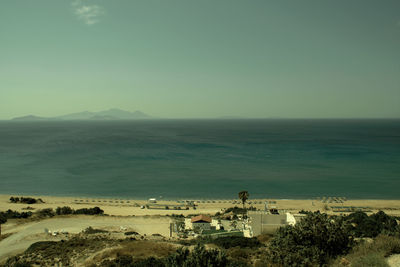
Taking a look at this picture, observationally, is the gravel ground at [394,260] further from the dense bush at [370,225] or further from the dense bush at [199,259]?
the dense bush at [370,225]

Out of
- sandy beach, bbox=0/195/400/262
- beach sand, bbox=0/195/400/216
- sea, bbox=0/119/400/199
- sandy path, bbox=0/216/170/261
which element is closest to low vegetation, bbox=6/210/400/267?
sandy path, bbox=0/216/170/261

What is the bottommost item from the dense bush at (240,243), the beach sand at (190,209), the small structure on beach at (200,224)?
the beach sand at (190,209)

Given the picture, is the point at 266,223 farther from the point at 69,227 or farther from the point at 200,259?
the point at 69,227

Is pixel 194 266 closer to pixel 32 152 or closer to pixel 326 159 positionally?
pixel 326 159

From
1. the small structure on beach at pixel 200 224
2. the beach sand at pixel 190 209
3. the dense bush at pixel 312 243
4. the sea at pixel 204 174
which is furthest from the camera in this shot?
the sea at pixel 204 174

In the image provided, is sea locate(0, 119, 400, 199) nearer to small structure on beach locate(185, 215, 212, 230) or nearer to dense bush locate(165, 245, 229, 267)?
small structure on beach locate(185, 215, 212, 230)

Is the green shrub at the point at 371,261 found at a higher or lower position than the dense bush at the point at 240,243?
higher

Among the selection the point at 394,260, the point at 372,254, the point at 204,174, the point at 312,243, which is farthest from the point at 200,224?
the point at 204,174

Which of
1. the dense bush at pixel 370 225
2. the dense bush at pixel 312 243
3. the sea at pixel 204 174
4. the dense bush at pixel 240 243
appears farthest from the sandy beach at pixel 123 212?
the dense bush at pixel 312 243
